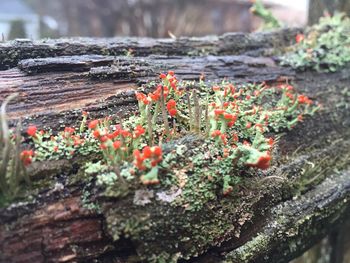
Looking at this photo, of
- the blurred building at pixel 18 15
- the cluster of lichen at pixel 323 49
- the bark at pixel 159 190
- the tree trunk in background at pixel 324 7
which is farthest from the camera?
the blurred building at pixel 18 15

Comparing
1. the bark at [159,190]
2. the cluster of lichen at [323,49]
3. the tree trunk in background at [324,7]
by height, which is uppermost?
the tree trunk in background at [324,7]

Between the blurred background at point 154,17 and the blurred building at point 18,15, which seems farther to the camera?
the blurred building at point 18,15

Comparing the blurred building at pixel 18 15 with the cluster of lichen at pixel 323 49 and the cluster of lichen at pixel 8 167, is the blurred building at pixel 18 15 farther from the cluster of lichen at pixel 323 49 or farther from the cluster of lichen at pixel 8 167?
the cluster of lichen at pixel 8 167

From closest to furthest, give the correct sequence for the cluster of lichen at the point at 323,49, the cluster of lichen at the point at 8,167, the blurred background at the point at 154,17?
the cluster of lichen at the point at 8,167 → the cluster of lichen at the point at 323,49 → the blurred background at the point at 154,17

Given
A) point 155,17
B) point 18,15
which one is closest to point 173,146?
point 155,17

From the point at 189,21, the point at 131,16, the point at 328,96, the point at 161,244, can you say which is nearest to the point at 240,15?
the point at 189,21

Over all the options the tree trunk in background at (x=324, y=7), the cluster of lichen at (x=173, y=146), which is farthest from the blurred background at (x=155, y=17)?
the cluster of lichen at (x=173, y=146)
